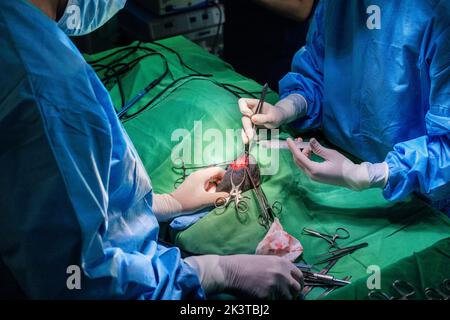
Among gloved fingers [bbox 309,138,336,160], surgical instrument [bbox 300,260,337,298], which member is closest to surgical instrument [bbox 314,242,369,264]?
surgical instrument [bbox 300,260,337,298]

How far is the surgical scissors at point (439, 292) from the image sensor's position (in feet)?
4.73

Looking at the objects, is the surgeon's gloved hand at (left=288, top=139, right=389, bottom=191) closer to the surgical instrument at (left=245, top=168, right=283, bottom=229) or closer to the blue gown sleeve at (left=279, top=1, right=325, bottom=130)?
the surgical instrument at (left=245, top=168, right=283, bottom=229)

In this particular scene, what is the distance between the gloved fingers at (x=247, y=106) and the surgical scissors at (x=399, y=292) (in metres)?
1.07

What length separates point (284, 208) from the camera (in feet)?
6.11

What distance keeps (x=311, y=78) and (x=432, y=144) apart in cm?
84

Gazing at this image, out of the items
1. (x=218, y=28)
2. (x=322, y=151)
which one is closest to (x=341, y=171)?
(x=322, y=151)

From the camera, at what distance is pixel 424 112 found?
1.83m

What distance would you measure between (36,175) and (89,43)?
9.95ft

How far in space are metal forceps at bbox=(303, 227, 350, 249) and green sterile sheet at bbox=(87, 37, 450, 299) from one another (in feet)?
0.07

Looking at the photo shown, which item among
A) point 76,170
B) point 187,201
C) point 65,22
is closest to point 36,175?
point 76,170

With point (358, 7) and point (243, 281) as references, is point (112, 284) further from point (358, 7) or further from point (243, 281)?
point (358, 7)

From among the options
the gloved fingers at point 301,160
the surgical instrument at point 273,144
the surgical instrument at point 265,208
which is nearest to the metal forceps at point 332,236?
the surgical instrument at point 265,208

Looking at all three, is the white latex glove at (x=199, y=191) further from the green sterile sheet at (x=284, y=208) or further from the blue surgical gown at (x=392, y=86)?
the blue surgical gown at (x=392, y=86)

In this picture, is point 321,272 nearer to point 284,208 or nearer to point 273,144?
point 284,208
